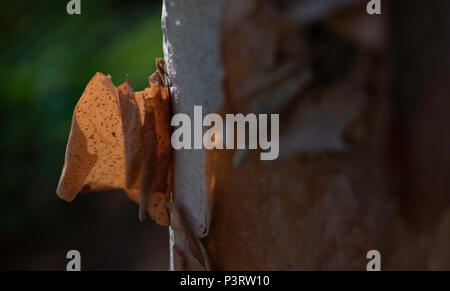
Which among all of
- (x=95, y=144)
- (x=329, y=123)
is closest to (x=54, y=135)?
(x=95, y=144)

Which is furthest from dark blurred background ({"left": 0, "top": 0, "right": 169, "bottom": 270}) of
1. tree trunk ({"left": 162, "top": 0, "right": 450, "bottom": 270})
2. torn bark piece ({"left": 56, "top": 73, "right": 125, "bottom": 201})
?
tree trunk ({"left": 162, "top": 0, "right": 450, "bottom": 270})

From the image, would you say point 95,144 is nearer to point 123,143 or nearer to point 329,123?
point 123,143

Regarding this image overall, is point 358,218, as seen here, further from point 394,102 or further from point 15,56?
point 15,56

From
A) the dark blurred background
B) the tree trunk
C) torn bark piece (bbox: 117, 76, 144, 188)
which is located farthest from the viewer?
the dark blurred background

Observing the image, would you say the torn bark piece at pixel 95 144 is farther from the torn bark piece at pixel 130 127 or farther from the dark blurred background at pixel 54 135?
the dark blurred background at pixel 54 135

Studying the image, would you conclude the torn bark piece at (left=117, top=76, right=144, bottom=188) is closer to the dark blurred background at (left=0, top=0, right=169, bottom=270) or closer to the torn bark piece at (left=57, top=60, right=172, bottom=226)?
the torn bark piece at (left=57, top=60, right=172, bottom=226)

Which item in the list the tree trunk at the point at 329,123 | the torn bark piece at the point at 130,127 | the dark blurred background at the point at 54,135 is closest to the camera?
the tree trunk at the point at 329,123

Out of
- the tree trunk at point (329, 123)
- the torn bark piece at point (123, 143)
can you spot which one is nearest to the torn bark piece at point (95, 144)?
the torn bark piece at point (123, 143)
